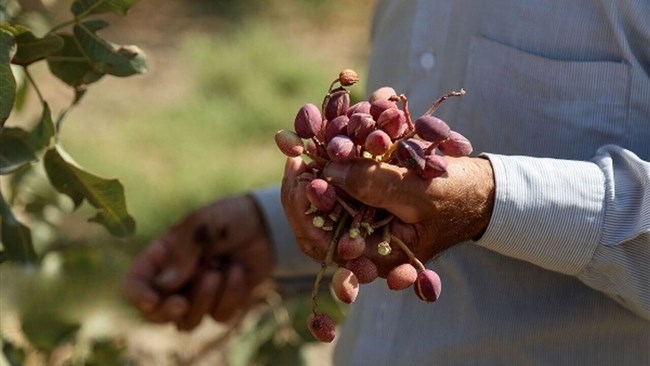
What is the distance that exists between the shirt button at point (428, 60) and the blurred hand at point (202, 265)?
18.6 inches

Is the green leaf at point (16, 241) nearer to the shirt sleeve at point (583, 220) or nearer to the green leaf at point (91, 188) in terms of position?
the green leaf at point (91, 188)

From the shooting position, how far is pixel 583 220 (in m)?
1.20

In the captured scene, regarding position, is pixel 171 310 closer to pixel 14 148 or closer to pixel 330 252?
pixel 14 148

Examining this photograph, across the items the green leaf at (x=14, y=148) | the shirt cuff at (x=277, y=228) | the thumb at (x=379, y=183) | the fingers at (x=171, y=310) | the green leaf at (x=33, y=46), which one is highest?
the thumb at (x=379, y=183)

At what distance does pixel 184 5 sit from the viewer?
5.02 m

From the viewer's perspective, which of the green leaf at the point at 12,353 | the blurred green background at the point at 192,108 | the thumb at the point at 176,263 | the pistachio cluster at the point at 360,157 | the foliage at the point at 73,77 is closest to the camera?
the pistachio cluster at the point at 360,157

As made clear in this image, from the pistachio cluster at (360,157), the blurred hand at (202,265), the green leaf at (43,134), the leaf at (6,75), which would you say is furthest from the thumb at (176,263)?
the pistachio cluster at (360,157)

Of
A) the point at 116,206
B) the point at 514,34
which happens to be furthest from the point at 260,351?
the point at 514,34

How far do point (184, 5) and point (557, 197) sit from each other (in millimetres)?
3974

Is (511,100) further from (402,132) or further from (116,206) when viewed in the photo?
(116,206)

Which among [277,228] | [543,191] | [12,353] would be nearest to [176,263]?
[277,228]

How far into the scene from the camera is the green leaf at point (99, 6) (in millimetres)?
1354

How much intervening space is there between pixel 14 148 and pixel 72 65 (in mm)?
116

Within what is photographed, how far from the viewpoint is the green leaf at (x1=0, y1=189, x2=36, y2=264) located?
1449mm
